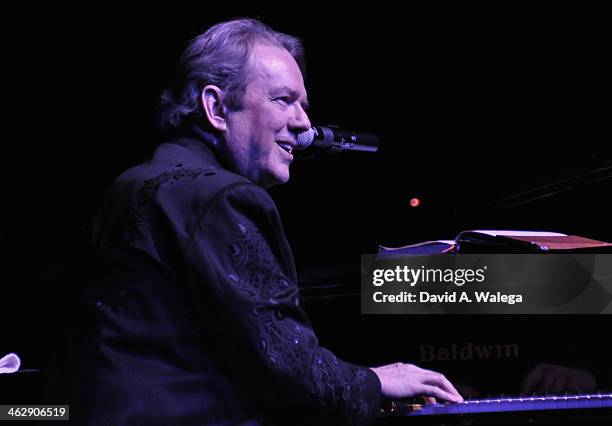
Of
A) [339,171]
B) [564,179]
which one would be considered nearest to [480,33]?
[339,171]


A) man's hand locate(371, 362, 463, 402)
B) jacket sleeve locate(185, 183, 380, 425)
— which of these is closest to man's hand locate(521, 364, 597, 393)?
man's hand locate(371, 362, 463, 402)

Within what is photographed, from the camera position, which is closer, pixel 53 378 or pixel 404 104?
pixel 53 378

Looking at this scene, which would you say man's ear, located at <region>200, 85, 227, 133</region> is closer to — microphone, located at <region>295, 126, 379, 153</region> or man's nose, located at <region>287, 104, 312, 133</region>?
man's nose, located at <region>287, 104, 312, 133</region>

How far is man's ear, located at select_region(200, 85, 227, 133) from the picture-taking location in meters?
1.40

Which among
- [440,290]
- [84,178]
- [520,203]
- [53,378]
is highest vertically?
[84,178]

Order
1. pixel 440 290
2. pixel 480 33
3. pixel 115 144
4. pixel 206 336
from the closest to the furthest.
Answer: pixel 206 336
pixel 440 290
pixel 115 144
pixel 480 33

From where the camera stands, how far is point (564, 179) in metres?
2.01

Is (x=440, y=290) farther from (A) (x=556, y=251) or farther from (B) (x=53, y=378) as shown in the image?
(B) (x=53, y=378)

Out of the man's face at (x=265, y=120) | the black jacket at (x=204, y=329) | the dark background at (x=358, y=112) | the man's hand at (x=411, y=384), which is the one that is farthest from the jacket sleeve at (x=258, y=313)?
the dark background at (x=358, y=112)

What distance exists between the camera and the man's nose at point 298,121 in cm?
147

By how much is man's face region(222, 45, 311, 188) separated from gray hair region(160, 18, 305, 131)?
2 cm

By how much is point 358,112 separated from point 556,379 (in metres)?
1.85

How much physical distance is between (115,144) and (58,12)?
59 cm

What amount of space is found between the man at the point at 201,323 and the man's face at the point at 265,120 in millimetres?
214
